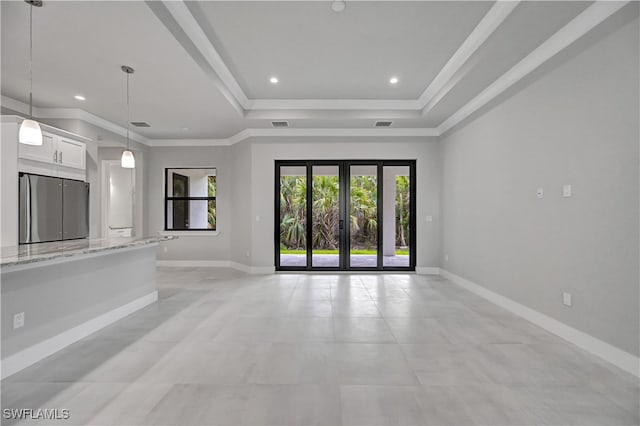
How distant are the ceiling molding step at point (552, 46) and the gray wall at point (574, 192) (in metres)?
0.16

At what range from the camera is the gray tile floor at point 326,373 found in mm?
1917

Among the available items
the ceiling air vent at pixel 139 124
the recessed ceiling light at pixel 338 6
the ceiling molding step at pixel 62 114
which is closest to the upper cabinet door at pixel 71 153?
the ceiling molding step at pixel 62 114

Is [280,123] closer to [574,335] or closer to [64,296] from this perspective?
[64,296]

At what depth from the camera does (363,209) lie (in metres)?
6.55

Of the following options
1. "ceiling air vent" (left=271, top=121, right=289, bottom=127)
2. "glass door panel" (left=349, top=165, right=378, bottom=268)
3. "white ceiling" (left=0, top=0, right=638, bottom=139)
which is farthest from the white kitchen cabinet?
"glass door panel" (left=349, top=165, right=378, bottom=268)

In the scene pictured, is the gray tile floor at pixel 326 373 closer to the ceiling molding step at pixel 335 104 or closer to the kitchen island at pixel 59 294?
the kitchen island at pixel 59 294

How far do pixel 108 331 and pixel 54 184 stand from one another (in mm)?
2693

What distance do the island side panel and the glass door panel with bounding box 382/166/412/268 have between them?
447cm

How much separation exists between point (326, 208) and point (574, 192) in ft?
13.9

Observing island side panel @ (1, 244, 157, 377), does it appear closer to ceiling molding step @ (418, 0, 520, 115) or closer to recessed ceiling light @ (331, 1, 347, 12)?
recessed ceiling light @ (331, 1, 347, 12)

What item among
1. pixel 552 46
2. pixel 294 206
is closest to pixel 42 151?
pixel 294 206

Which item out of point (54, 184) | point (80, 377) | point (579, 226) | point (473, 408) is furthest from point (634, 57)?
point (54, 184)

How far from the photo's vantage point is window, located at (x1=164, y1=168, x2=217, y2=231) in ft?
23.7

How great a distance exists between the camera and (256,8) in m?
3.00
